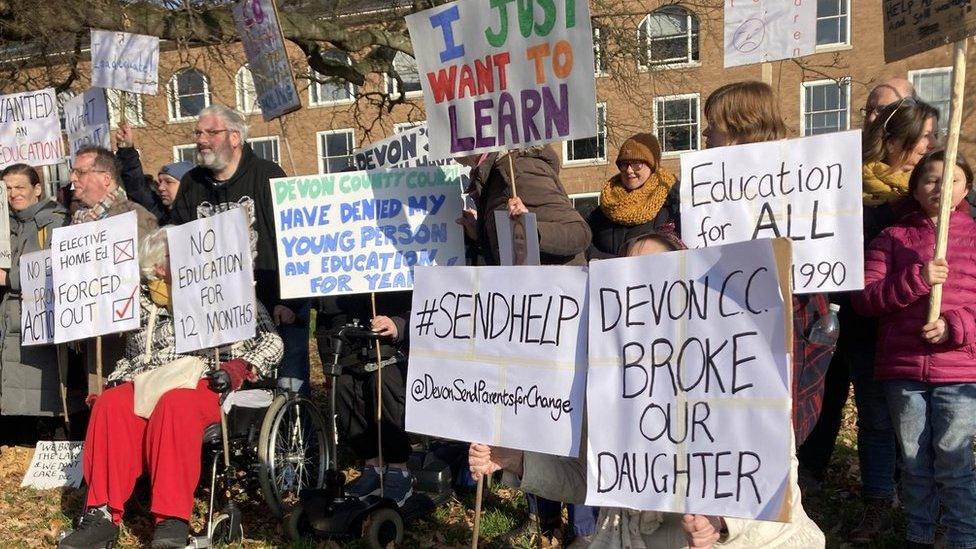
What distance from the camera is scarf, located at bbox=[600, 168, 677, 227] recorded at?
561 cm

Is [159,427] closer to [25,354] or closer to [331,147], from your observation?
[25,354]

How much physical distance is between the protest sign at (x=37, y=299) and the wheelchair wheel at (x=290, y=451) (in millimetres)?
1957

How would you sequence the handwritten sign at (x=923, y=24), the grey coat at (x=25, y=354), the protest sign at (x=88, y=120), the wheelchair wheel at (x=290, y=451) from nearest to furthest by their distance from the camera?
the handwritten sign at (x=923, y=24) → the wheelchair wheel at (x=290, y=451) → the grey coat at (x=25, y=354) → the protest sign at (x=88, y=120)

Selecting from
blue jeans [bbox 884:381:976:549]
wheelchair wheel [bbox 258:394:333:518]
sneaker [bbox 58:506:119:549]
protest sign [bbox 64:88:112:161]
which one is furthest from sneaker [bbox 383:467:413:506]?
protest sign [bbox 64:88:112:161]

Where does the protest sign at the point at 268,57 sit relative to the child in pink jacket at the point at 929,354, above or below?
above

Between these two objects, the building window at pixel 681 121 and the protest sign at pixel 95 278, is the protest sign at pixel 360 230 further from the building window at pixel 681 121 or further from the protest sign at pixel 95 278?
the building window at pixel 681 121

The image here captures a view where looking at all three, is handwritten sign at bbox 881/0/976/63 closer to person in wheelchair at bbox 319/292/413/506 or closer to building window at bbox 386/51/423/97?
person in wheelchair at bbox 319/292/413/506

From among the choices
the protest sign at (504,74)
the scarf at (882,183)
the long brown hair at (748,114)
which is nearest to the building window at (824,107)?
the scarf at (882,183)

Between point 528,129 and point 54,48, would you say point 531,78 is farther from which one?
point 54,48

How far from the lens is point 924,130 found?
15.6 ft

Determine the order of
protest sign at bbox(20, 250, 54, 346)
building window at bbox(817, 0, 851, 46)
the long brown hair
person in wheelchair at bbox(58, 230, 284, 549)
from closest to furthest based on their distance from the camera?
the long brown hair < person in wheelchair at bbox(58, 230, 284, 549) < protest sign at bbox(20, 250, 54, 346) < building window at bbox(817, 0, 851, 46)

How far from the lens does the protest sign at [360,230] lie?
18.1 ft

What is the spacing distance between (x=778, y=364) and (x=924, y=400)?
1.97 meters

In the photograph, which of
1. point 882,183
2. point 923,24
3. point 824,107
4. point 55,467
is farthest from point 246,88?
point 824,107
